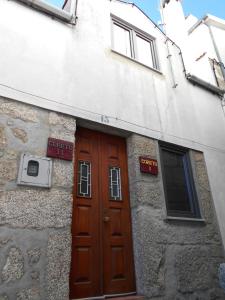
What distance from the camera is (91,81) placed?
3.96m

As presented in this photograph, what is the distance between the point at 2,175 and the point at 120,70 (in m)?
2.77

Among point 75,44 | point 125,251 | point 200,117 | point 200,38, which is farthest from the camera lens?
→ point 200,38

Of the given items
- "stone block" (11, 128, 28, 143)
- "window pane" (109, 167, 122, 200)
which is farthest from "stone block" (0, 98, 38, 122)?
"window pane" (109, 167, 122, 200)

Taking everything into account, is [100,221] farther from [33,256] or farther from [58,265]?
[33,256]

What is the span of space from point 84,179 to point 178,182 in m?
1.78

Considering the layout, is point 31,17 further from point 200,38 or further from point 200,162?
point 200,38

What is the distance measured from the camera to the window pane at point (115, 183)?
3.68 meters

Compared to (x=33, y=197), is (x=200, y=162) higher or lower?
higher

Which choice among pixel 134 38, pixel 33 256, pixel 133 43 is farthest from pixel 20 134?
pixel 134 38

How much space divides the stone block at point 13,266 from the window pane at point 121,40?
12.8 ft

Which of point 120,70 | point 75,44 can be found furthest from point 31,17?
point 120,70

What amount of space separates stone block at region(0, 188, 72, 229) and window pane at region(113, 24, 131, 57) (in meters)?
3.20

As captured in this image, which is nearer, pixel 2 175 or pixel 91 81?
pixel 2 175

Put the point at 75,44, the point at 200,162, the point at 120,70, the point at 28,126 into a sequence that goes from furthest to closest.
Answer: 1. the point at 200,162
2. the point at 120,70
3. the point at 75,44
4. the point at 28,126
